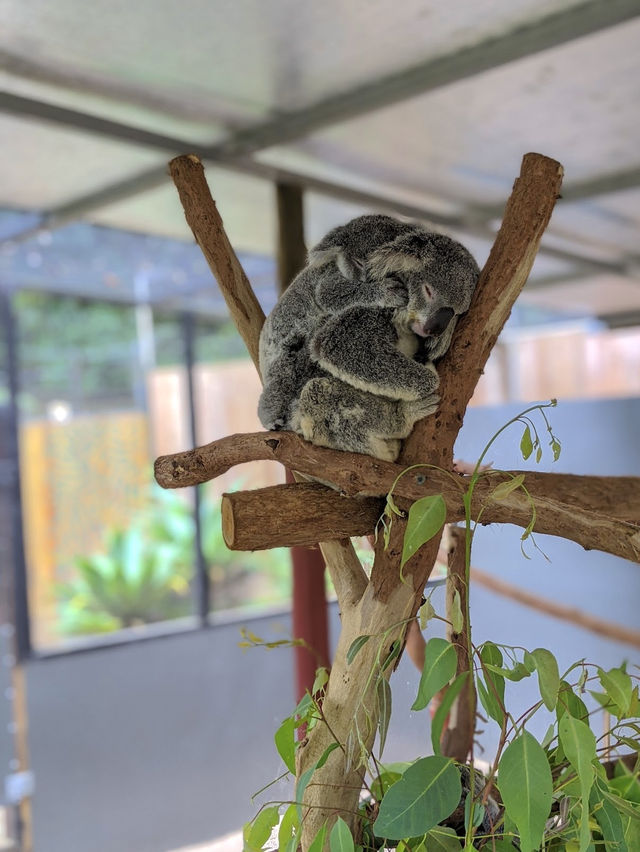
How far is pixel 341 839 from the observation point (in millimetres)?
834

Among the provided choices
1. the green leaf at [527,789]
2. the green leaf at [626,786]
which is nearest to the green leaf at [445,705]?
the green leaf at [527,789]

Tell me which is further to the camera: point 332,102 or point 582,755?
point 332,102

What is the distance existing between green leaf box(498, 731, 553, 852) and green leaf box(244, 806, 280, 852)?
0.32 m

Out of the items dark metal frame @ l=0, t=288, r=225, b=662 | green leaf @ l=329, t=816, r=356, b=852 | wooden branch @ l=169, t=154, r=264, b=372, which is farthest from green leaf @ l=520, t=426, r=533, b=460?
dark metal frame @ l=0, t=288, r=225, b=662

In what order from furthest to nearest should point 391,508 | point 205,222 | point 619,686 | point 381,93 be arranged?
point 381,93, point 205,222, point 391,508, point 619,686

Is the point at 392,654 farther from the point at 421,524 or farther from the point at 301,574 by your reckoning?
the point at 301,574

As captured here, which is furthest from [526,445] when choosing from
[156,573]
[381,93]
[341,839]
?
[156,573]

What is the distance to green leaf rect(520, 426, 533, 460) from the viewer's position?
38.9 inches

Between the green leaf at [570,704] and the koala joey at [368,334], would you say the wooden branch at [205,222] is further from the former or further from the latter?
the green leaf at [570,704]

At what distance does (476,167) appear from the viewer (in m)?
2.45

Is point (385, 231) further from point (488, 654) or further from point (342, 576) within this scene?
point (488, 654)

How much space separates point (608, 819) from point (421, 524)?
1.20 ft

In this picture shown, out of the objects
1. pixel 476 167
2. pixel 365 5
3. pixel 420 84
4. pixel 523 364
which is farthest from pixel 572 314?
pixel 365 5

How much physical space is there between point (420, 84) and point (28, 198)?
1.50m
